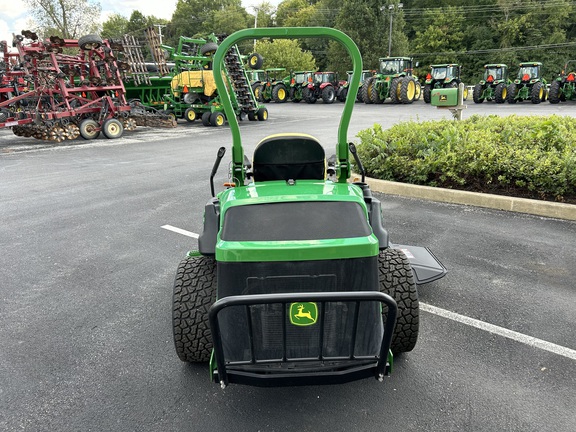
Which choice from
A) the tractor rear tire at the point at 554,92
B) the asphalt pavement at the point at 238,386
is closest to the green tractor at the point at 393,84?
the tractor rear tire at the point at 554,92

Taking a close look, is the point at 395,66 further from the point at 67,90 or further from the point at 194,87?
the point at 67,90

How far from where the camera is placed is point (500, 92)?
80.3 feet

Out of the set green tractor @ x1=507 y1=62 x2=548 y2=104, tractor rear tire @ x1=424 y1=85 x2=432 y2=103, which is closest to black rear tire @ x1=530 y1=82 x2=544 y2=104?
green tractor @ x1=507 y1=62 x2=548 y2=104

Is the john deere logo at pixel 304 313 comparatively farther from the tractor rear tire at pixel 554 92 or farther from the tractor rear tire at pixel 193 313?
the tractor rear tire at pixel 554 92

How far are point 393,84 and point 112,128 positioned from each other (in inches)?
679

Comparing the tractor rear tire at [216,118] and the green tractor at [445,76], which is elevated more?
the green tractor at [445,76]

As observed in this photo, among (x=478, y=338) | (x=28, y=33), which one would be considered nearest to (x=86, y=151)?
(x=28, y=33)

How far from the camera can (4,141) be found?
577 inches

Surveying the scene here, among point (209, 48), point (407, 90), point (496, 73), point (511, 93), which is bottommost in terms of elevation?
point (511, 93)

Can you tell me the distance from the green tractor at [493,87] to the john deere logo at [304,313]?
26062 millimetres

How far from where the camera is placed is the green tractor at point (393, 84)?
1016 inches

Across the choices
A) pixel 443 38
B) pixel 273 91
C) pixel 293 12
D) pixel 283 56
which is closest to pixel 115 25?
pixel 293 12

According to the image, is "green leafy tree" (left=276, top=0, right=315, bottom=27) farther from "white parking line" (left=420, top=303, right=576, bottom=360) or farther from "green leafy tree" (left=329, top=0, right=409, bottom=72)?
"white parking line" (left=420, top=303, right=576, bottom=360)

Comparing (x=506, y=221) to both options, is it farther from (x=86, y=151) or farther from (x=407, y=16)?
(x=407, y=16)
